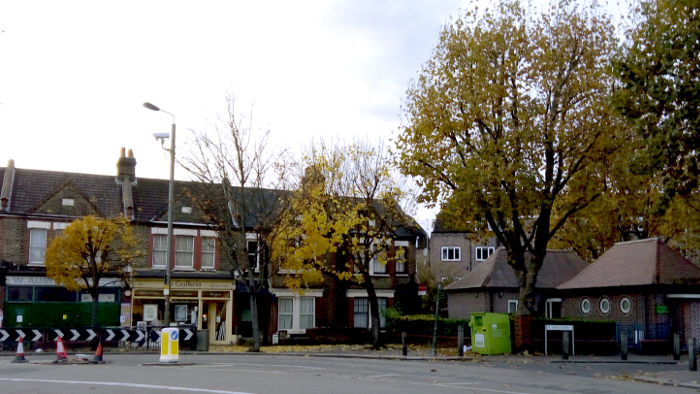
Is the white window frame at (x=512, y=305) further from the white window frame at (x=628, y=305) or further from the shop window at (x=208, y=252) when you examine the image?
the shop window at (x=208, y=252)

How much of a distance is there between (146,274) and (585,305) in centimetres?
2240

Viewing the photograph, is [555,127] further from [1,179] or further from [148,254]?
[1,179]

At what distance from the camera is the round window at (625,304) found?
111ft

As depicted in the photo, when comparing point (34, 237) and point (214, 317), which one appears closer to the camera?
point (34, 237)

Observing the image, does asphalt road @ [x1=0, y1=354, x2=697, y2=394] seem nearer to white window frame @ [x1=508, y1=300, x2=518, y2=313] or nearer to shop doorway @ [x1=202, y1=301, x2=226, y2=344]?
white window frame @ [x1=508, y1=300, x2=518, y2=313]

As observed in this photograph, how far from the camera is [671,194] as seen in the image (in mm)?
19938

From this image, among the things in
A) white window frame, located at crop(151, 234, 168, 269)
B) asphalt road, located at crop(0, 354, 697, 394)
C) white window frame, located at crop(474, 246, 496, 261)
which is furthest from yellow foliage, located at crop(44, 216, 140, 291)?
white window frame, located at crop(474, 246, 496, 261)

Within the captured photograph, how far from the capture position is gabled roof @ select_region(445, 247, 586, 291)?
42.8 metres

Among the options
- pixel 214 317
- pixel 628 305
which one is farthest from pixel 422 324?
pixel 214 317

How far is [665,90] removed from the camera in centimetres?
1908

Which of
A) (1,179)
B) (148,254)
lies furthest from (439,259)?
(1,179)

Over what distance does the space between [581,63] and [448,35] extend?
16.8 ft

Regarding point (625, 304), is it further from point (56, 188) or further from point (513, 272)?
point (56, 188)

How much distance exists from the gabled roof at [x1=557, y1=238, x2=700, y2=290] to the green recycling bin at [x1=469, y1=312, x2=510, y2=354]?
663 centimetres
